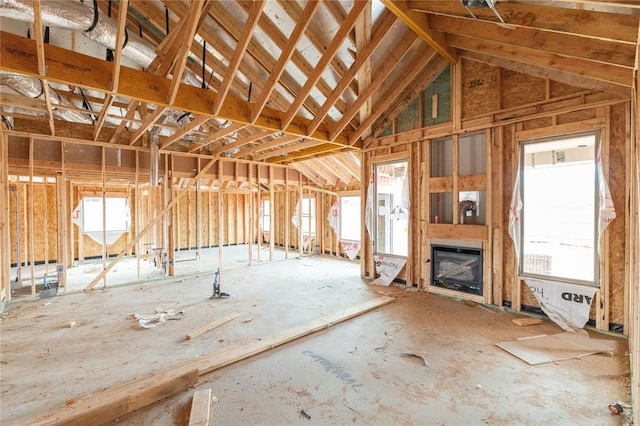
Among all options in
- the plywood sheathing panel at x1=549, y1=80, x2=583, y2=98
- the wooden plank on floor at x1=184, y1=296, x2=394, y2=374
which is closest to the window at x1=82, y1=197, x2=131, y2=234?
the wooden plank on floor at x1=184, y1=296, x2=394, y2=374

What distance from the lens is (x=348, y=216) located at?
29.3 feet

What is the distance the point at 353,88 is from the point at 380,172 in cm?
195

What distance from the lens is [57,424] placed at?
1938mm

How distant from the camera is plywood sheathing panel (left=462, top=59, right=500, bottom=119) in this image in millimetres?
4465

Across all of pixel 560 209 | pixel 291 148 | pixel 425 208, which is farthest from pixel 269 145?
pixel 560 209

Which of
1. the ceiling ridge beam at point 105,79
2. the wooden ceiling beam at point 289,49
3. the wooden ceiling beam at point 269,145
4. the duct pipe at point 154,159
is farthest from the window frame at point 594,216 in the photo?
the duct pipe at point 154,159

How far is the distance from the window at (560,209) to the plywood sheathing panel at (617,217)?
16 cm

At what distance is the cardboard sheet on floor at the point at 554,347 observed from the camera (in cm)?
296

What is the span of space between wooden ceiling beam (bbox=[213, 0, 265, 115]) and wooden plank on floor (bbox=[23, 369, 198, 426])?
10.3 feet

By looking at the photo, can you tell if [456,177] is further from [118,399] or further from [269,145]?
[118,399]

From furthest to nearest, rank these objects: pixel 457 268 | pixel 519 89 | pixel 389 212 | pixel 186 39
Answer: pixel 389 212 < pixel 457 268 < pixel 519 89 < pixel 186 39

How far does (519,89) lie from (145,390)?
5.88m

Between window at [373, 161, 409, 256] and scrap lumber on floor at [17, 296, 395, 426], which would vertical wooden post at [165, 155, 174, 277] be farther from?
window at [373, 161, 409, 256]

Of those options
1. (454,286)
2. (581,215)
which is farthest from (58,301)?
(581,215)
